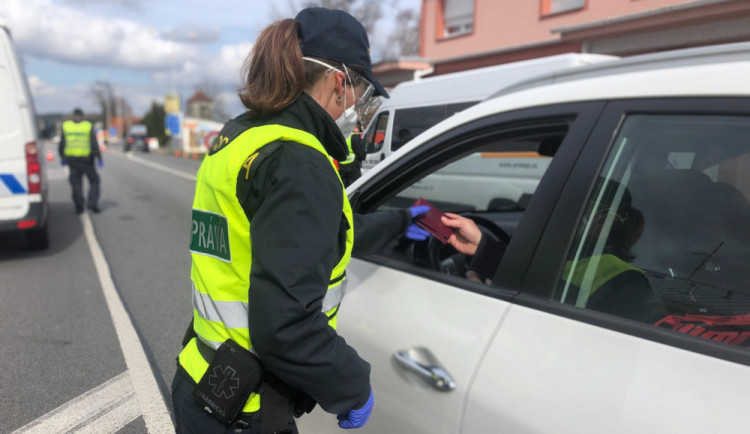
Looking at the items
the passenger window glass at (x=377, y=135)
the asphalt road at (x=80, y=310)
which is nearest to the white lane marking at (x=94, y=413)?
the asphalt road at (x=80, y=310)

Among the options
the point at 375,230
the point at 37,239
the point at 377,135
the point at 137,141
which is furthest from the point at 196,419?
the point at 137,141

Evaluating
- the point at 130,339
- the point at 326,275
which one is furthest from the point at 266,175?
the point at 130,339

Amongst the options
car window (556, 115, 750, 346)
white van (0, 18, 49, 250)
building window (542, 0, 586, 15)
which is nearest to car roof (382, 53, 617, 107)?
white van (0, 18, 49, 250)

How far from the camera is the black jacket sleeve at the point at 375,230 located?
77.0 inches

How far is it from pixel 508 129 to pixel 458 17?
1732 cm

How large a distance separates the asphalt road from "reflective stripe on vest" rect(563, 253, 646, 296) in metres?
2.48

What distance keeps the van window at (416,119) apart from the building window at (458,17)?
10138 millimetres

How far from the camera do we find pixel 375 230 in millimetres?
1986

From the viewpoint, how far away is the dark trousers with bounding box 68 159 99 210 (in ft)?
33.3

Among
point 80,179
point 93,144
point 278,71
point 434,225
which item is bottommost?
point 80,179

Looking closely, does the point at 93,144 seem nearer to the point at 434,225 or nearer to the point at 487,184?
the point at 487,184

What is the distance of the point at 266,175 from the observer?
1229mm

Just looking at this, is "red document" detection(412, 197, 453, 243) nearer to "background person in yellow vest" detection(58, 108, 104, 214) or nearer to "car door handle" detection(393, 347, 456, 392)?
"car door handle" detection(393, 347, 456, 392)

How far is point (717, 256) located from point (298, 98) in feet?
3.62
